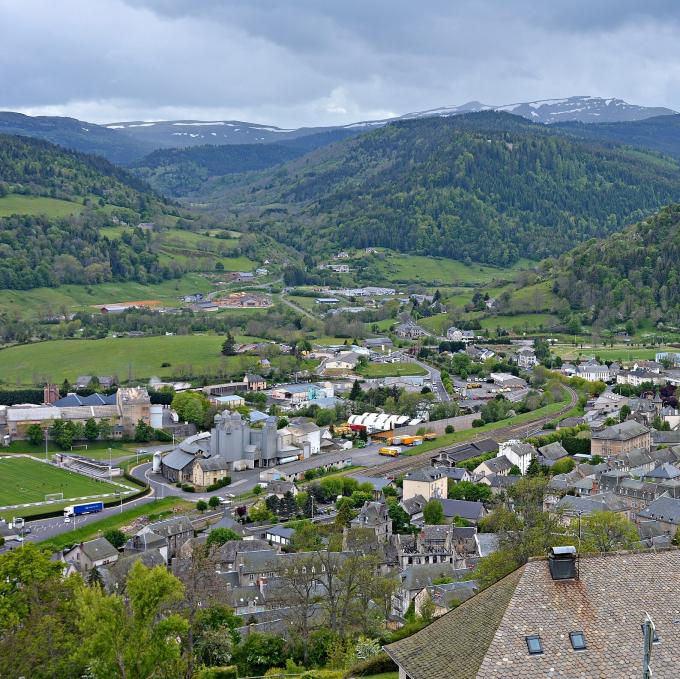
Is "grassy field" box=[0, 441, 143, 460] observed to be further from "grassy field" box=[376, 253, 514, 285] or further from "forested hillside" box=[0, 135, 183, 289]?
"grassy field" box=[376, 253, 514, 285]

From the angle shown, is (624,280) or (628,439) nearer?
(628,439)

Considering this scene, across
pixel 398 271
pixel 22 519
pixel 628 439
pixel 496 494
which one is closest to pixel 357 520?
pixel 496 494

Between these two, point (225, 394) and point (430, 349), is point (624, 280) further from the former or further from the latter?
point (225, 394)

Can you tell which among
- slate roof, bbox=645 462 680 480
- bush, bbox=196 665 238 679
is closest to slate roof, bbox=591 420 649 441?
slate roof, bbox=645 462 680 480

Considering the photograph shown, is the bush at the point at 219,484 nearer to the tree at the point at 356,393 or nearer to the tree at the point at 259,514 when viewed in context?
the tree at the point at 259,514

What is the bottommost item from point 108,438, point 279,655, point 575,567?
point 108,438

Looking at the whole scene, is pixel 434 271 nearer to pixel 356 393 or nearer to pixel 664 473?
pixel 356 393
